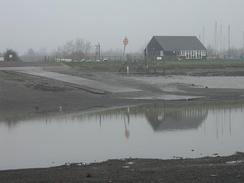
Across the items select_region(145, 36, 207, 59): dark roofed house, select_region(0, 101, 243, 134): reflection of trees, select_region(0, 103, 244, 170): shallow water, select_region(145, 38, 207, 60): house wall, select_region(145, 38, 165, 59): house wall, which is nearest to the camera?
select_region(0, 103, 244, 170): shallow water

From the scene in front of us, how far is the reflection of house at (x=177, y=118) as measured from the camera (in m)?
24.4

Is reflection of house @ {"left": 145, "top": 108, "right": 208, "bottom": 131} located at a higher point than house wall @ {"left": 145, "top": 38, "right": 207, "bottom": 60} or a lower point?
lower

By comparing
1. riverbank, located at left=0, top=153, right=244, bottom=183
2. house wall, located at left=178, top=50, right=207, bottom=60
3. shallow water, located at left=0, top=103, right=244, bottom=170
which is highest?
house wall, located at left=178, top=50, right=207, bottom=60

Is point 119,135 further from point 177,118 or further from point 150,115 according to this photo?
point 150,115

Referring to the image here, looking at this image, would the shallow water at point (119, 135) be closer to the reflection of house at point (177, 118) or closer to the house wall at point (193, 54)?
the reflection of house at point (177, 118)

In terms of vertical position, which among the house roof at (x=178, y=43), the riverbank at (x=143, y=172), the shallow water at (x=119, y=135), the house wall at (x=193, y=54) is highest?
the house roof at (x=178, y=43)

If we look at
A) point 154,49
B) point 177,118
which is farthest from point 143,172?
point 154,49

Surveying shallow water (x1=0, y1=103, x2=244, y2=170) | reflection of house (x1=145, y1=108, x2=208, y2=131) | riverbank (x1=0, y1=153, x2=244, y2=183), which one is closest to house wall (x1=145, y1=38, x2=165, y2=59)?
shallow water (x1=0, y1=103, x2=244, y2=170)

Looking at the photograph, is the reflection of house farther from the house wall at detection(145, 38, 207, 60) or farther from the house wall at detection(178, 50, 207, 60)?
the house wall at detection(178, 50, 207, 60)

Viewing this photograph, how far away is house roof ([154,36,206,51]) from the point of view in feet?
402

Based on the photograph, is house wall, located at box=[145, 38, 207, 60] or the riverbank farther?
house wall, located at box=[145, 38, 207, 60]

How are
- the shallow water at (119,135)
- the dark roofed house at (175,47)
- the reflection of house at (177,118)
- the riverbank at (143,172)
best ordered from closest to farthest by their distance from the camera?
the riverbank at (143,172) < the shallow water at (119,135) < the reflection of house at (177,118) < the dark roofed house at (175,47)

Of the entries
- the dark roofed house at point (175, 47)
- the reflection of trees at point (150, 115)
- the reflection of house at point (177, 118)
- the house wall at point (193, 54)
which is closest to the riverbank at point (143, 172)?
the reflection of trees at point (150, 115)

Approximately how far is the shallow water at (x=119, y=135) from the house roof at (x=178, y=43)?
90.7 metres
